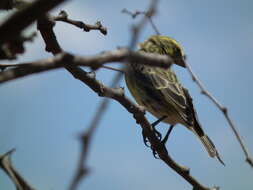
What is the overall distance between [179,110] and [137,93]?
0.66 m

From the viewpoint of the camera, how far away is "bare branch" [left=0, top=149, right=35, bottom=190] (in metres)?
1.83

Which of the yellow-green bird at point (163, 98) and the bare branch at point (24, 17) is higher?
the bare branch at point (24, 17)

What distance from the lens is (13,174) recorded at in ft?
6.24

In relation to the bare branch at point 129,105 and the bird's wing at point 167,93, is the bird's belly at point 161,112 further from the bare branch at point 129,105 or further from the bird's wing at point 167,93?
the bare branch at point 129,105

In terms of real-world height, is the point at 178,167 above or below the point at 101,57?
below

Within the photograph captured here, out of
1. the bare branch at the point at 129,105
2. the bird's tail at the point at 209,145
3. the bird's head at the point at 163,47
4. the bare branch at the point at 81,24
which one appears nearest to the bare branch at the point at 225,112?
the bare branch at the point at 129,105

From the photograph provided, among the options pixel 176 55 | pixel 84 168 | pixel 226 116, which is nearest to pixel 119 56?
pixel 84 168

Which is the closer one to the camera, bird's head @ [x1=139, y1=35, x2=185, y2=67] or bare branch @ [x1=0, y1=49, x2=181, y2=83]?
bare branch @ [x1=0, y1=49, x2=181, y2=83]

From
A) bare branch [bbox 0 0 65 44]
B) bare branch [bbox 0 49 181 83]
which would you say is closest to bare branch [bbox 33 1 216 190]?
bare branch [bbox 0 49 181 83]

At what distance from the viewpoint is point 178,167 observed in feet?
12.1

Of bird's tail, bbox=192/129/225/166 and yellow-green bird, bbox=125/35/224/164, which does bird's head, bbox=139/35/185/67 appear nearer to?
yellow-green bird, bbox=125/35/224/164

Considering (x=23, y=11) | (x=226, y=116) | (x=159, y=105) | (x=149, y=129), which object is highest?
(x=23, y=11)

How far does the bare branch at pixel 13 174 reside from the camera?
1827 millimetres

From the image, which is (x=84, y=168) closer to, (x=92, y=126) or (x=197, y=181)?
(x=92, y=126)
